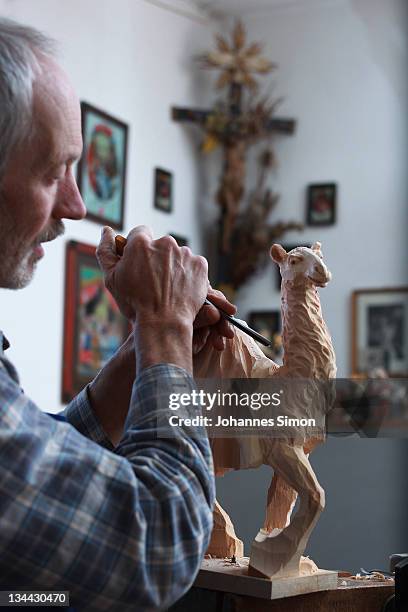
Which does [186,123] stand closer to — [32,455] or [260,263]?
[260,263]

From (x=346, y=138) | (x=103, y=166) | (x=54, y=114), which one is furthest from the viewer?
(x=346, y=138)

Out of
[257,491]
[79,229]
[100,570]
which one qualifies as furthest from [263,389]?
[79,229]

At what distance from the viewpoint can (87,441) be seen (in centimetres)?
95

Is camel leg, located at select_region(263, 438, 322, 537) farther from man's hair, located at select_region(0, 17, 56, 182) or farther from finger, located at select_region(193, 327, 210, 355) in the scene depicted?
man's hair, located at select_region(0, 17, 56, 182)

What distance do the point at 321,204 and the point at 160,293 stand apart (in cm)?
561

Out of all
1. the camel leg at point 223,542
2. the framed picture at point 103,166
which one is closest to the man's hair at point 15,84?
the camel leg at point 223,542

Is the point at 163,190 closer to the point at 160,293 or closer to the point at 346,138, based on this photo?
the point at 346,138

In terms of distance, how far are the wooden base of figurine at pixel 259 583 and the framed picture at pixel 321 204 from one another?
5345mm

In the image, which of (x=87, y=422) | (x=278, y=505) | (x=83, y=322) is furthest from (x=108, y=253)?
(x=83, y=322)

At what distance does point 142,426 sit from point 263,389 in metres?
0.36

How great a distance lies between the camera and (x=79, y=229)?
5.44m

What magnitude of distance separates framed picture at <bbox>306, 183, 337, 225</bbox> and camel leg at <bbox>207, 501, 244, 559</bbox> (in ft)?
17.1

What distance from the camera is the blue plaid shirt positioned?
0.89m

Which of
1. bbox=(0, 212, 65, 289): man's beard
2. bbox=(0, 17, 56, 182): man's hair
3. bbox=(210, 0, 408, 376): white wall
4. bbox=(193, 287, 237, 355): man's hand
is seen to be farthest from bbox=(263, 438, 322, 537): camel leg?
bbox=(210, 0, 408, 376): white wall
